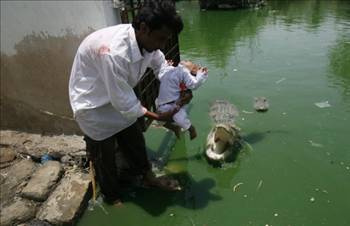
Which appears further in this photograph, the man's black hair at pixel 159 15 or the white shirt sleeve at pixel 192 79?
the white shirt sleeve at pixel 192 79

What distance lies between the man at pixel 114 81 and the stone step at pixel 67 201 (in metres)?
0.23

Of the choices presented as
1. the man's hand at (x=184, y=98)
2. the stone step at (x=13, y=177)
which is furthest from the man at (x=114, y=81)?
the stone step at (x=13, y=177)

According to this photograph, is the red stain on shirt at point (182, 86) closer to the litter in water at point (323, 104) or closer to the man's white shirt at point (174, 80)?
the man's white shirt at point (174, 80)

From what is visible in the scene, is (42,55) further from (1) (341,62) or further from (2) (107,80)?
(1) (341,62)

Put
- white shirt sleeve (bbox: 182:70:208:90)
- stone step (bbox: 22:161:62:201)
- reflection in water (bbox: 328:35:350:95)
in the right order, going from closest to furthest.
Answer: white shirt sleeve (bbox: 182:70:208:90)
stone step (bbox: 22:161:62:201)
reflection in water (bbox: 328:35:350:95)

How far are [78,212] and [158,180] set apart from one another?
2.72 ft

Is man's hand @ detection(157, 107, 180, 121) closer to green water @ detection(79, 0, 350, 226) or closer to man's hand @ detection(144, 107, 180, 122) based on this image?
man's hand @ detection(144, 107, 180, 122)

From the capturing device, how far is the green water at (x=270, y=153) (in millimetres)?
3315

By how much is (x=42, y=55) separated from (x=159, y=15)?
2.01 metres

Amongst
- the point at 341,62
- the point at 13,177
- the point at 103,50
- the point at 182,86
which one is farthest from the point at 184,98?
the point at 341,62

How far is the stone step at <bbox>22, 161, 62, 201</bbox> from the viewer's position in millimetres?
3480

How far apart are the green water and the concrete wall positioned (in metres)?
1.31

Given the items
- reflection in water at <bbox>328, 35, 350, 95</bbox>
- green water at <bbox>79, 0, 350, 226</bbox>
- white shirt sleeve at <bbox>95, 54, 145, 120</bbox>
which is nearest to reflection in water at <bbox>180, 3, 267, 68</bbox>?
green water at <bbox>79, 0, 350, 226</bbox>

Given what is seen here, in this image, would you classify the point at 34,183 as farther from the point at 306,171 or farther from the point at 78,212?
the point at 306,171
